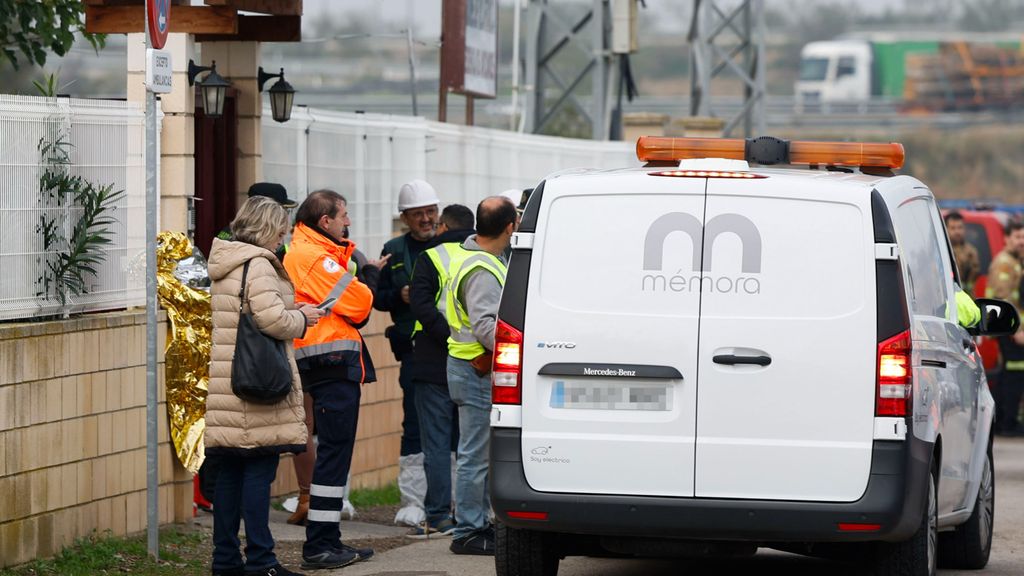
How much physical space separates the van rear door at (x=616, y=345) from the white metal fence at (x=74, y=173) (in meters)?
2.71

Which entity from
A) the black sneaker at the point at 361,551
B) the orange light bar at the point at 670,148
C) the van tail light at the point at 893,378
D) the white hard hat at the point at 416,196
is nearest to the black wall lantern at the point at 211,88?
the white hard hat at the point at 416,196

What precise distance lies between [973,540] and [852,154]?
2.16m

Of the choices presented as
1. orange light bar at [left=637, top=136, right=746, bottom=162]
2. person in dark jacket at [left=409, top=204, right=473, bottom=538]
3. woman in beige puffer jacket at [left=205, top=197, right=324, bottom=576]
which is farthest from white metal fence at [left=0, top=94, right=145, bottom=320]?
orange light bar at [left=637, top=136, right=746, bottom=162]

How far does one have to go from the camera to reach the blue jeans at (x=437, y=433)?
985 centimetres

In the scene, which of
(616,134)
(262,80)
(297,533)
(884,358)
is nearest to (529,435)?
(884,358)

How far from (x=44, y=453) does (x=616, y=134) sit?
13186mm

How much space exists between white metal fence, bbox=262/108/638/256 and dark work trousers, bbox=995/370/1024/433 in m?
5.24

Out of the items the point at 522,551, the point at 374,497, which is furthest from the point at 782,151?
the point at 374,497

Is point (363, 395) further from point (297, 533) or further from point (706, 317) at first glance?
point (706, 317)

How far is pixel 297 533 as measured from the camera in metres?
10.2

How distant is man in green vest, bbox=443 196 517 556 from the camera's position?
9.07 m

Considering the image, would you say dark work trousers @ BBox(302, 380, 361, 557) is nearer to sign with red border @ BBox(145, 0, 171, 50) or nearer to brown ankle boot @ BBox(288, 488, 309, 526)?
brown ankle boot @ BBox(288, 488, 309, 526)

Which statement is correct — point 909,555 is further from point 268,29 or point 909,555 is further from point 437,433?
point 268,29

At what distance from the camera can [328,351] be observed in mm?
8820
